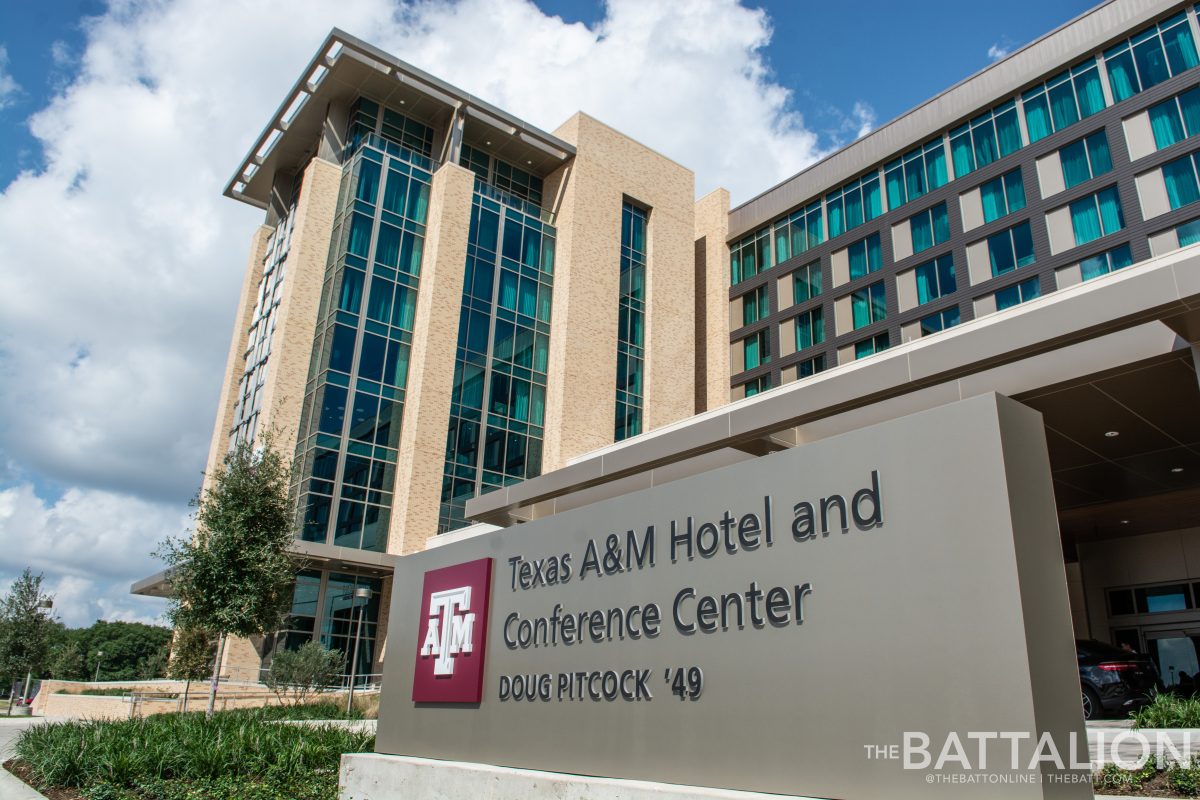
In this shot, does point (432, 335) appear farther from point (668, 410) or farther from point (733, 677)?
point (733, 677)

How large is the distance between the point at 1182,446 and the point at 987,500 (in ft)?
33.9

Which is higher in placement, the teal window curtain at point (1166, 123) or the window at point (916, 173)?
the window at point (916, 173)

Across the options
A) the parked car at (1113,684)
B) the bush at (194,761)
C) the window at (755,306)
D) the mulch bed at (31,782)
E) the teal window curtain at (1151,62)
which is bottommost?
the mulch bed at (31,782)

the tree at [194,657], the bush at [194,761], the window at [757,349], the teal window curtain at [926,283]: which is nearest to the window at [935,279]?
the teal window curtain at [926,283]

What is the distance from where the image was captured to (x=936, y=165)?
3559 centimetres

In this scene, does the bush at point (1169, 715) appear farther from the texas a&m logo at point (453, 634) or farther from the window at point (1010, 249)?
the window at point (1010, 249)

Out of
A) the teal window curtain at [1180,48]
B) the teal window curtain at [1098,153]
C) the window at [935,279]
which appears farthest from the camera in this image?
the window at [935,279]

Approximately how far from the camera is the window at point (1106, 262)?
93.7 ft

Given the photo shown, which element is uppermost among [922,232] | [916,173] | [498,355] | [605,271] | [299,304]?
[916,173]

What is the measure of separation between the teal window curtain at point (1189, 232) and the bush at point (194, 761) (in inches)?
1100

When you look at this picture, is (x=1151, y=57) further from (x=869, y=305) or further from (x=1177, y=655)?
(x=1177, y=655)

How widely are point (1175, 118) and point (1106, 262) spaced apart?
504 cm

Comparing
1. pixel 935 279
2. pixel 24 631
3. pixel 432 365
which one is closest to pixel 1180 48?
pixel 935 279

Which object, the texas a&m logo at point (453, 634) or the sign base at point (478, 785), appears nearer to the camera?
the sign base at point (478, 785)
